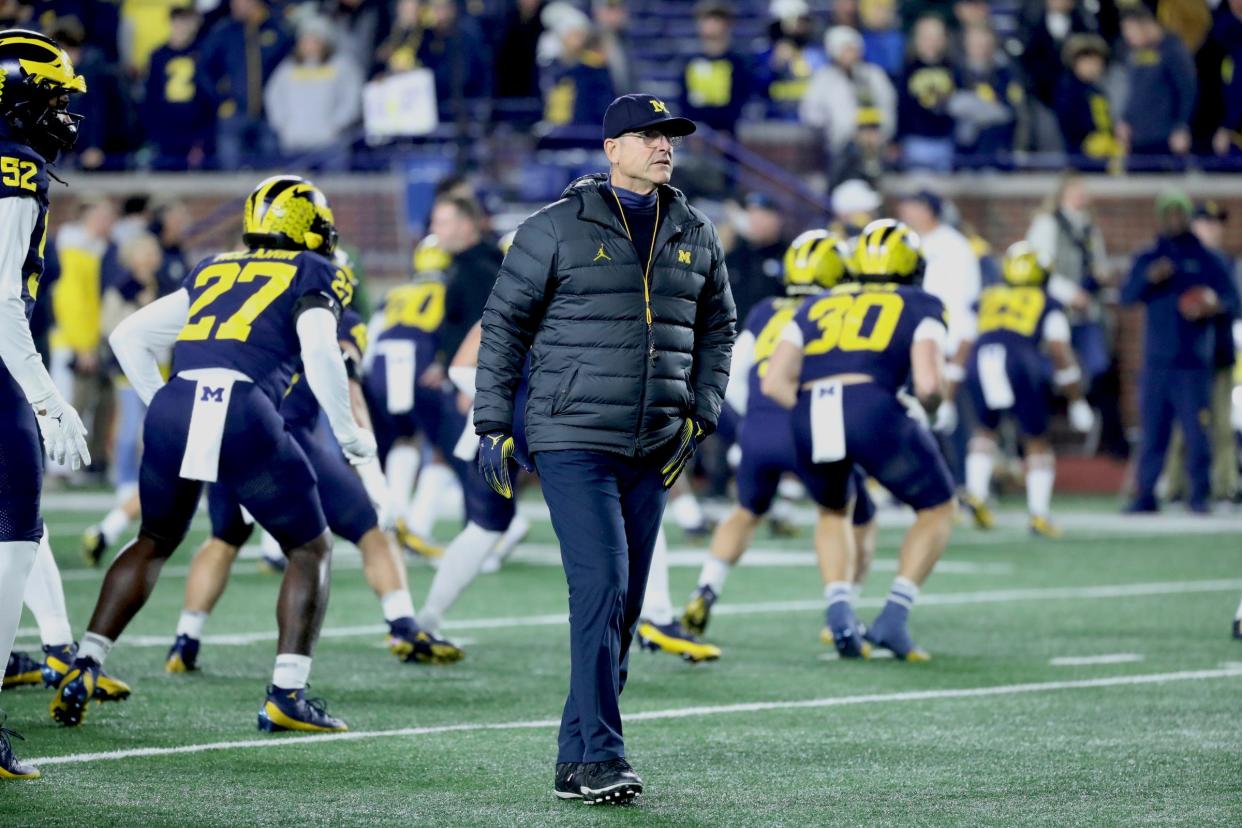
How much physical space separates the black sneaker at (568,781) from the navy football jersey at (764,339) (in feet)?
14.0

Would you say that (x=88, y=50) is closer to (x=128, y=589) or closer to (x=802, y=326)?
(x=802, y=326)

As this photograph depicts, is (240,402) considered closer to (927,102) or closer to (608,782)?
(608,782)

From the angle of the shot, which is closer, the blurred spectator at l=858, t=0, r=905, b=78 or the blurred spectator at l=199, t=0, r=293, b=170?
the blurred spectator at l=199, t=0, r=293, b=170

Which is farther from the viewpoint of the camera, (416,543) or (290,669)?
(416,543)

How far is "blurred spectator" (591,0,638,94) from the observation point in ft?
65.3

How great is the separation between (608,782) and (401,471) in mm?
8302

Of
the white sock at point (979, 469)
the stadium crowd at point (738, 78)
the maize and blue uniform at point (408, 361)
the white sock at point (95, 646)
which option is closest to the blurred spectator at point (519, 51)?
the stadium crowd at point (738, 78)

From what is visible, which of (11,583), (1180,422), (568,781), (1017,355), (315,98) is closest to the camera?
(568,781)

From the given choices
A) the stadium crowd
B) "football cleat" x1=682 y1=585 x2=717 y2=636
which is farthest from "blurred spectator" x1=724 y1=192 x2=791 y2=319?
"football cleat" x1=682 y1=585 x2=717 y2=636

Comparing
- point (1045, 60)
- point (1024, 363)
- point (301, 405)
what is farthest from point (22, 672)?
point (1045, 60)

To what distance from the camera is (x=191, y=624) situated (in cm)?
907

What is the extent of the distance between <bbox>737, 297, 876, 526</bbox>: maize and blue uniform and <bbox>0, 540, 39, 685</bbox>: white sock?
13.5 ft

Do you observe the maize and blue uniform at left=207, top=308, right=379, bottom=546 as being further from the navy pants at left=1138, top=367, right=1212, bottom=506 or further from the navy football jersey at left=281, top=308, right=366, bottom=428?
the navy pants at left=1138, top=367, right=1212, bottom=506

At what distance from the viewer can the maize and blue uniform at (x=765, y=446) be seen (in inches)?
406
